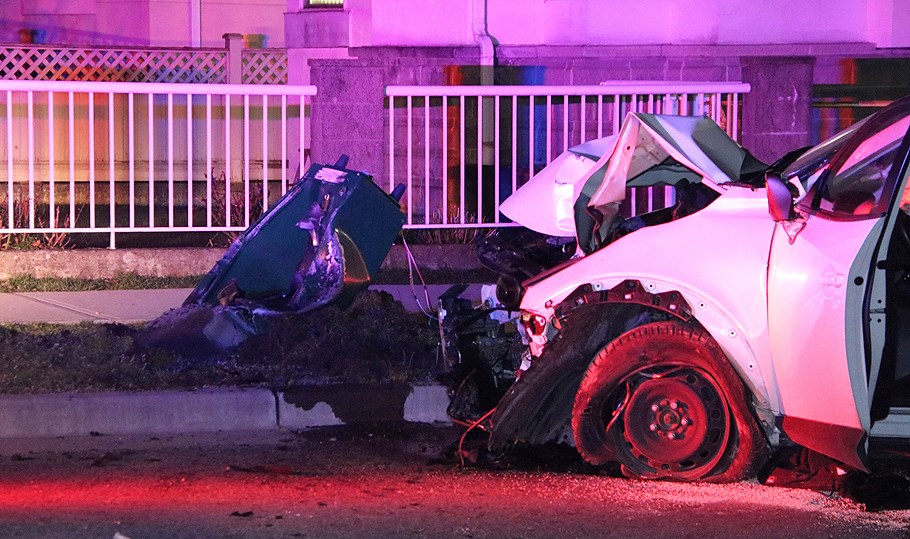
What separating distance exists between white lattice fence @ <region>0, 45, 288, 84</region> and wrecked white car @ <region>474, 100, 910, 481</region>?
12.7m

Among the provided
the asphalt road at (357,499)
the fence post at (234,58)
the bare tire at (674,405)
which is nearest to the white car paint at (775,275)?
the bare tire at (674,405)

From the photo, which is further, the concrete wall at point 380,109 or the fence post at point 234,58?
the fence post at point 234,58

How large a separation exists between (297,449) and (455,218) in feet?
16.9

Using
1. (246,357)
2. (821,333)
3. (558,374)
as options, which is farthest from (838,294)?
(246,357)

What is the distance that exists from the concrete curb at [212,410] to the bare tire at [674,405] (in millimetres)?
1717

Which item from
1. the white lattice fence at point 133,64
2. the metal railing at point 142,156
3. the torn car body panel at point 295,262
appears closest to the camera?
the torn car body panel at point 295,262

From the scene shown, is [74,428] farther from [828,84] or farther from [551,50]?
[828,84]

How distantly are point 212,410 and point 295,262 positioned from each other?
4.84ft

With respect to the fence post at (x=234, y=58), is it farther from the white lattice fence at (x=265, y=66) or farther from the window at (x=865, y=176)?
the window at (x=865, y=176)

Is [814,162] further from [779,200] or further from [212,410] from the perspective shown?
[212,410]

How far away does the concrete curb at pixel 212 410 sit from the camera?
6.56 m

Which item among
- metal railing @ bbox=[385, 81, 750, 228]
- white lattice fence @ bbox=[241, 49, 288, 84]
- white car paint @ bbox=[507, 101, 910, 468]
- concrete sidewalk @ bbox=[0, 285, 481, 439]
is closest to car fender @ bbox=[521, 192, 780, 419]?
white car paint @ bbox=[507, 101, 910, 468]

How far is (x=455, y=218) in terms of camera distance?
11148mm

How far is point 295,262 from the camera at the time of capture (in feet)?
26.0
